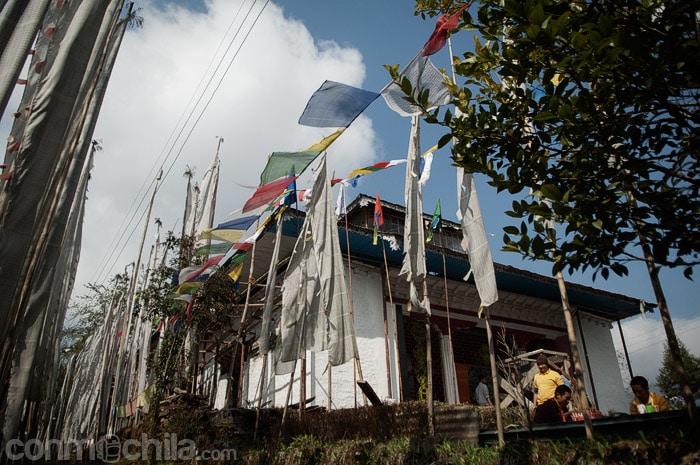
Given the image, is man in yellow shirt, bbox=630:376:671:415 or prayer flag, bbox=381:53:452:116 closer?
man in yellow shirt, bbox=630:376:671:415

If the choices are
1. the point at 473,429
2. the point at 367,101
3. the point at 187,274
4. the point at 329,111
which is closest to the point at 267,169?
the point at 329,111

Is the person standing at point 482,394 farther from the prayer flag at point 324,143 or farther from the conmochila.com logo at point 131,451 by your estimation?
the prayer flag at point 324,143

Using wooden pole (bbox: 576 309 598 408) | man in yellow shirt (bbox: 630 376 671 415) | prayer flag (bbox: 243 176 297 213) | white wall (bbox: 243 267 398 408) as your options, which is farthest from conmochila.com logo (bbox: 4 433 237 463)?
wooden pole (bbox: 576 309 598 408)

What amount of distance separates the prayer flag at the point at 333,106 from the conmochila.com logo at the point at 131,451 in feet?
19.2

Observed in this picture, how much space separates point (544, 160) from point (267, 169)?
6.18 metres

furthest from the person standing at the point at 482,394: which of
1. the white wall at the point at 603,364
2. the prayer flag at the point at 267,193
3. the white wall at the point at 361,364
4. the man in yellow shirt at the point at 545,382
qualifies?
the prayer flag at the point at 267,193

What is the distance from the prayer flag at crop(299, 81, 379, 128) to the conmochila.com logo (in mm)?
5842

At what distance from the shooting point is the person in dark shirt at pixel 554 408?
6363 mm

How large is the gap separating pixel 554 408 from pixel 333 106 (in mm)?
5654

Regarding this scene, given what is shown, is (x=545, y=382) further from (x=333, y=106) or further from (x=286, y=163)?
(x=286, y=163)

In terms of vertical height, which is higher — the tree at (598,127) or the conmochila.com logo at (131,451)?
the tree at (598,127)

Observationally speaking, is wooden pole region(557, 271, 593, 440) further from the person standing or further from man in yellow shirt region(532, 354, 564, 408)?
the person standing

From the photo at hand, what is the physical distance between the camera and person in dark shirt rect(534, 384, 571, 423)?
251 inches

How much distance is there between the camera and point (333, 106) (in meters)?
7.45
